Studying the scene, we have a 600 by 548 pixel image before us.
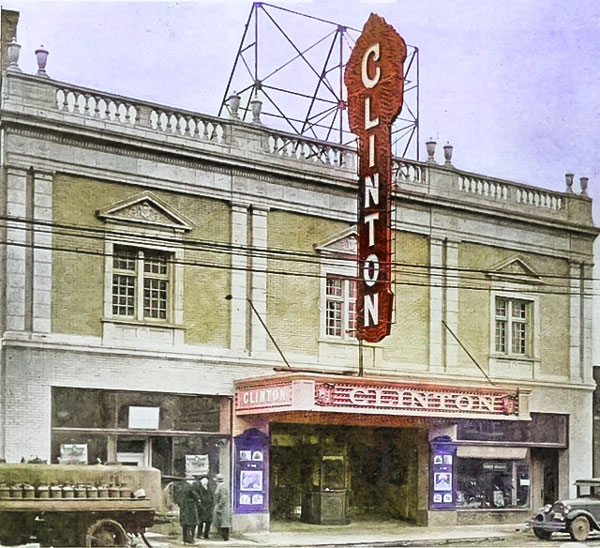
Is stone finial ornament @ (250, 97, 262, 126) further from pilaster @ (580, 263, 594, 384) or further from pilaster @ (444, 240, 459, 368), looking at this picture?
pilaster @ (580, 263, 594, 384)

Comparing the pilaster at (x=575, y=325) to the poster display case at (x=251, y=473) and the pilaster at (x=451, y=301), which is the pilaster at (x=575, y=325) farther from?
the poster display case at (x=251, y=473)

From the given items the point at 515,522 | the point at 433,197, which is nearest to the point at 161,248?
the point at 433,197

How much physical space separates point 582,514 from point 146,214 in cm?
987

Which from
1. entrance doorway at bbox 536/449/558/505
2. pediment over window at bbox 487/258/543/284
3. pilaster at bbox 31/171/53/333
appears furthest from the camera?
entrance doorway at bbox 536/449/558/505

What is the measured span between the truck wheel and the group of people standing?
1763 millimetres

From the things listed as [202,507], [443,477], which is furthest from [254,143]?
[443,477]

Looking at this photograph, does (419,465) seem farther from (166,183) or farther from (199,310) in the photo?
(166,183)

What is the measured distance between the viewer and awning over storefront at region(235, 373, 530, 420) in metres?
18.3

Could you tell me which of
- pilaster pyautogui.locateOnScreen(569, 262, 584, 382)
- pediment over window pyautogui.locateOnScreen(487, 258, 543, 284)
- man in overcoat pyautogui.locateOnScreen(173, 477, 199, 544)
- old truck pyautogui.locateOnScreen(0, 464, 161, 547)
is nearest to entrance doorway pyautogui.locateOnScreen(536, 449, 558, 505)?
pilaster pyautogui.locateOnScreen(569, 262, 584, 382)

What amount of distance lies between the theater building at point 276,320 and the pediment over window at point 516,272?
4cm

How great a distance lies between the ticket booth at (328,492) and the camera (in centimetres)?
2069

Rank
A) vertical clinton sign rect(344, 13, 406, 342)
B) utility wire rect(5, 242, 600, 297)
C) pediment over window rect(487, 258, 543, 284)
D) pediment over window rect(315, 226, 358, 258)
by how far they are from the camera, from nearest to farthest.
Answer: utility wire rect(5, 242, 600, 297), vertical clinton sign rect(344, 13, 406, 342), pediment over window rect(315, 226, 358, 258), pediment over window rect(487, 258, 543, 284)

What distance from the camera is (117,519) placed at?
16109mm

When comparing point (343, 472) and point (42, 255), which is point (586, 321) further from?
point (42, 255)
